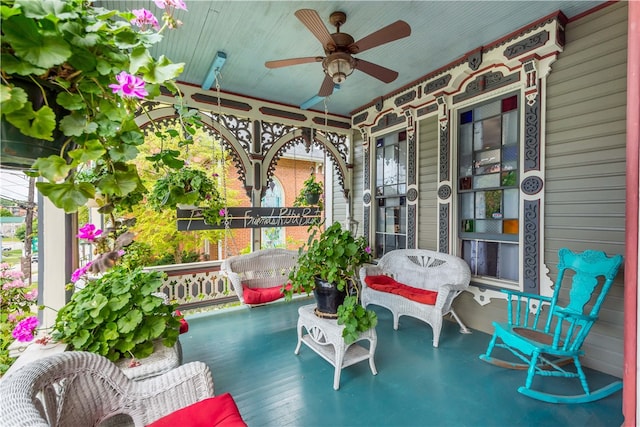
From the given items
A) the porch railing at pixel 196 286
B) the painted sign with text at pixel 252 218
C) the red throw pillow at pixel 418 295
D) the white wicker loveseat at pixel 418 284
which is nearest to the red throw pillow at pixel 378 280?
the white wicker loveseat at pixel 418 284

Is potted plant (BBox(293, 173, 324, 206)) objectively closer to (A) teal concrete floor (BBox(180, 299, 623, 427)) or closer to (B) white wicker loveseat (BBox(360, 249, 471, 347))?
(B) white wicker loveseat (BBox(360, 249, 471, 347))

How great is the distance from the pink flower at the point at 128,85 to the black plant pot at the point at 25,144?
159mm

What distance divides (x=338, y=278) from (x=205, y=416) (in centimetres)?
138

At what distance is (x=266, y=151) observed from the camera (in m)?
4.60

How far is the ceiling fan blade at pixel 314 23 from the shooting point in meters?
2.01

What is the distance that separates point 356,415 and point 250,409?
769 mm

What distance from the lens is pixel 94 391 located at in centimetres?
112

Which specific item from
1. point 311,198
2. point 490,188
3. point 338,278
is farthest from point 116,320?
point 490,188

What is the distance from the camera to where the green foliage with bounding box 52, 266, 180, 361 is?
1320 mm

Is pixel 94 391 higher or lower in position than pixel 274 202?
lower

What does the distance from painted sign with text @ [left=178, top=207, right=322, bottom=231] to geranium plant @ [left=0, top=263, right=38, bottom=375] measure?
1802mm

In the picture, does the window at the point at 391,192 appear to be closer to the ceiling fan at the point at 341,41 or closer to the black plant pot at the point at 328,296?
the ceiling fan at the point at 341,41

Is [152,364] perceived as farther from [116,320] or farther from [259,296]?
[259,296]

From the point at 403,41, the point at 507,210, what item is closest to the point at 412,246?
the point at 507,210
